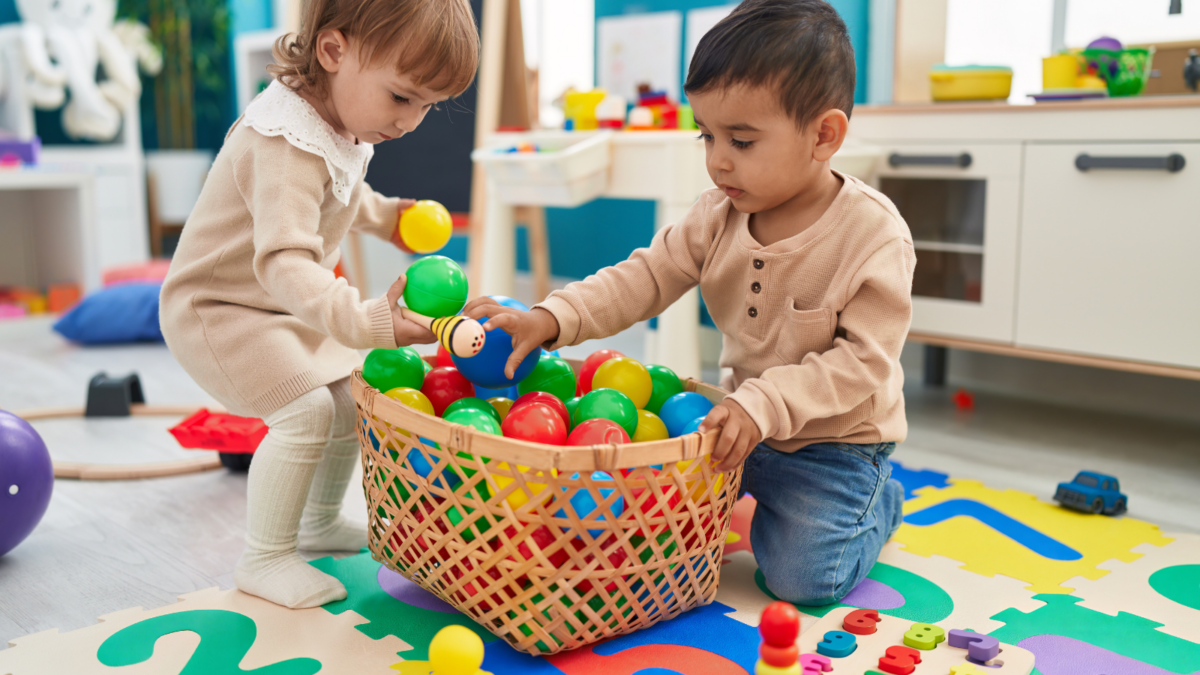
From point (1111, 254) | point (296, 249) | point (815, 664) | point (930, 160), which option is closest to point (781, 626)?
point (815, 664)

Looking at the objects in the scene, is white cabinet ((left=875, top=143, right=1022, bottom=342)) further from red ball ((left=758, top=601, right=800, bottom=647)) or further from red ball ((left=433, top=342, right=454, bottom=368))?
red ball ((left=758, top=601, right=800, bottom=647))

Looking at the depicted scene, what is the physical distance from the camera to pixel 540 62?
341 cm

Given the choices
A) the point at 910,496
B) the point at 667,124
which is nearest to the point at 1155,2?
the point at 667,124

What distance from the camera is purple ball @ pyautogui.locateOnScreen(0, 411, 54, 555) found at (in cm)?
116

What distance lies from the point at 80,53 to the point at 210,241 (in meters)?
3.09

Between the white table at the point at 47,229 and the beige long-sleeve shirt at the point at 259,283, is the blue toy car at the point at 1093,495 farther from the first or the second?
the white table at the point at 47,229

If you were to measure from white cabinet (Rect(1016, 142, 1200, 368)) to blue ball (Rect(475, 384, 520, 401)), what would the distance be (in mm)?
1099

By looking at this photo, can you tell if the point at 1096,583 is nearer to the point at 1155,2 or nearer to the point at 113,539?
the point at 113,539

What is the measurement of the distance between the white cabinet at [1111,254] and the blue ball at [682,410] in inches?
38.4

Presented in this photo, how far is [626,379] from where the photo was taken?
3.86 feet

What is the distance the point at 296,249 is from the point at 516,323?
0.26 m

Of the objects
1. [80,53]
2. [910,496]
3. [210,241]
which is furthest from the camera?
[80,53]

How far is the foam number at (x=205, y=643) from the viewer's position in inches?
36.8

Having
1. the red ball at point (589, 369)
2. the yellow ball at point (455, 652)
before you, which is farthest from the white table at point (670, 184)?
the yellow ball at point (455, 652)
